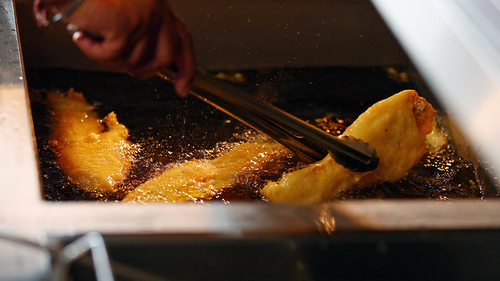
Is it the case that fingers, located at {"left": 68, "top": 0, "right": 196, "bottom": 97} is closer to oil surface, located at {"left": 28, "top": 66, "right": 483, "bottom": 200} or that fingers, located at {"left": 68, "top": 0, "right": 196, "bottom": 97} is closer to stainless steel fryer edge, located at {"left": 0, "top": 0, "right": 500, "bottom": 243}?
stainless steel fryer edge, located at {"left": 0, "top": 0, "right": 500, "bottom": 243}

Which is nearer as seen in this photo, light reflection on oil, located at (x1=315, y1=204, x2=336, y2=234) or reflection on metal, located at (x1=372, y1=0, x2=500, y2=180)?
light reflection on oil, located at (x1=315, y1=204, x2=336, y2=234)

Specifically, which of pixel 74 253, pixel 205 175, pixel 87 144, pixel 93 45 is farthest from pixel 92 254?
pixel 87 144

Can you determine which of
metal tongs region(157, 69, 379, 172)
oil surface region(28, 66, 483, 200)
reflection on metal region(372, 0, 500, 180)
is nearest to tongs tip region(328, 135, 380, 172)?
metal tongs region(157, 69, 379, 172)

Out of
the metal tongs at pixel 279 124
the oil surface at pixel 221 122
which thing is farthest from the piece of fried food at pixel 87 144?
the metal tongs at pixel 279 124

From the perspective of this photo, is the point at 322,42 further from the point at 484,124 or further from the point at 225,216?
the point at 225,216

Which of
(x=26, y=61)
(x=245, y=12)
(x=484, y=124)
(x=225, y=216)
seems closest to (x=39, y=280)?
(x=225, y=216)

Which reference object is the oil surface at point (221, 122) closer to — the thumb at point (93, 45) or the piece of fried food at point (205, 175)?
the piece of fried food at point (205, 175)
